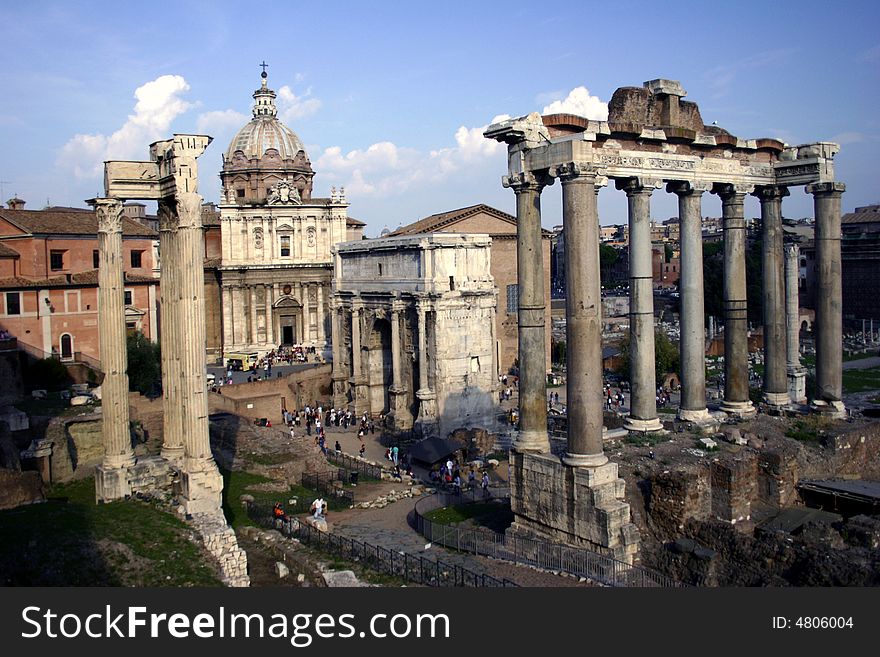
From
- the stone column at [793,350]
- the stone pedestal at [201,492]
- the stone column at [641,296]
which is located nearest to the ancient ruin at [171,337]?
the stone pedestal at [201,492]

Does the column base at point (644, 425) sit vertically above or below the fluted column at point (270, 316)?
below

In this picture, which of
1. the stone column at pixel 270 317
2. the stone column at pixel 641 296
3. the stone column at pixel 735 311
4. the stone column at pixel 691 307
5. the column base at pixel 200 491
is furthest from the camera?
the stone column at pixel 270 317

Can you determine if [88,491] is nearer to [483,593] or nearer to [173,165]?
[173,165]

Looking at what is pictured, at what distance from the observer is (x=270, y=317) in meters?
48.2

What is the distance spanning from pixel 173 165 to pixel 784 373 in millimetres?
14640

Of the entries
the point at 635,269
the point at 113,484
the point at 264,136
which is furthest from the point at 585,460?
the point at 264,136

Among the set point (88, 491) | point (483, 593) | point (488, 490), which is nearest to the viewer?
point (483, 593)

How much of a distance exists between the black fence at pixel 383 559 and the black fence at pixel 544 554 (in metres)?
0.96

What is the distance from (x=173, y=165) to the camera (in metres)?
15.5

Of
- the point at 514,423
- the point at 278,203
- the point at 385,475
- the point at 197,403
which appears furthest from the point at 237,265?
the point at 197,403

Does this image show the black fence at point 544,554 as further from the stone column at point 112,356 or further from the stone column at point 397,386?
the stone column at point 397,386

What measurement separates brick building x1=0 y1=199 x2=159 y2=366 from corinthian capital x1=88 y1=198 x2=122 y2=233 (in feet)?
63.2

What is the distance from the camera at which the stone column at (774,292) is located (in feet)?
63.0

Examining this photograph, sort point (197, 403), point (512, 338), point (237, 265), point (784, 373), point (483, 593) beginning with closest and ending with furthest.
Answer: point (483, 593)
point (197, 403)
point (784, 373)
point (237, 265)
point (512, 338)
